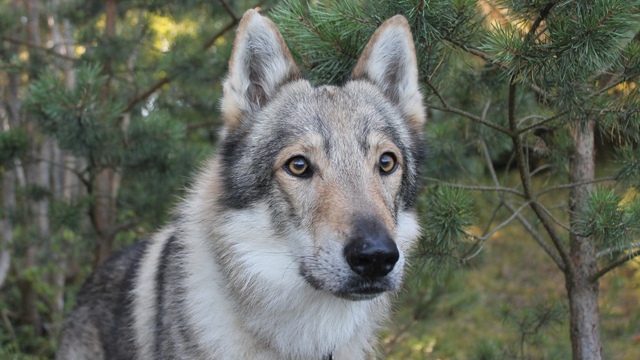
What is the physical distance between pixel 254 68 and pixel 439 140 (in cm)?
163

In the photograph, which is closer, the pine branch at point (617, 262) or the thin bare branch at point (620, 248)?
the thin bare branch at point (620, 248)

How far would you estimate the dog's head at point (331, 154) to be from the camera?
2717 mm

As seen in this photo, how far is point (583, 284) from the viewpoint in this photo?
12.4 ft

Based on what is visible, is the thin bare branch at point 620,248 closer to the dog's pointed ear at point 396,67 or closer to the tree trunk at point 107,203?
the dog's pointed ear at point 396,67

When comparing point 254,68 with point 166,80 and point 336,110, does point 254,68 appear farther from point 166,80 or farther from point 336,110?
point 166,80

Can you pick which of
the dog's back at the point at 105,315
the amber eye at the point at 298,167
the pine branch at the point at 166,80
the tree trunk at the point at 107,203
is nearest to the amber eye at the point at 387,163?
the amber eye at the point at 298,167

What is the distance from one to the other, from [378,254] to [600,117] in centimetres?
149

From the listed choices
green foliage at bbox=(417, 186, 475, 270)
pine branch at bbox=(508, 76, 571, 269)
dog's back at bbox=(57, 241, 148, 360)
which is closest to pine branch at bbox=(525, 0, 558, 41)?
pine branch at bbox=(508, 76, 571, 269)

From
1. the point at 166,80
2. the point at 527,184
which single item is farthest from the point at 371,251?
the point at 166,80

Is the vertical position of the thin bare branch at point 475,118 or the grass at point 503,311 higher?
the thin bare branch at point 475,118

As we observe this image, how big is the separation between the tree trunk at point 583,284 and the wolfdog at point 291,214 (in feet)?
3.31

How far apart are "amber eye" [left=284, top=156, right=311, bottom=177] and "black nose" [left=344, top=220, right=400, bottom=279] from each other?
51cm

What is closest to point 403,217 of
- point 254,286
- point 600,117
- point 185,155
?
point 254,286

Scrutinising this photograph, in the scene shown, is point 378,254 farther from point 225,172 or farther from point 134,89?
point 134,89
